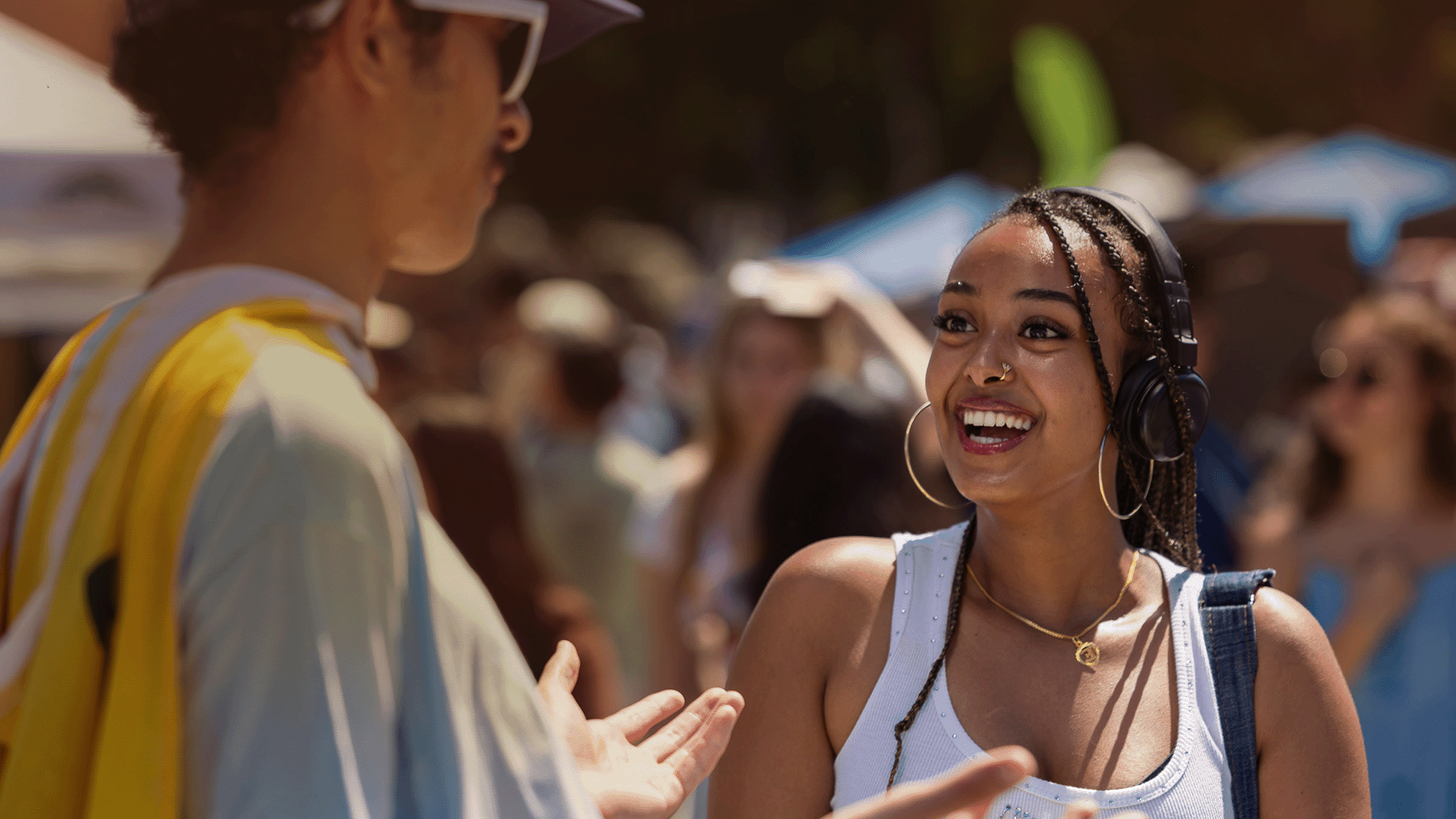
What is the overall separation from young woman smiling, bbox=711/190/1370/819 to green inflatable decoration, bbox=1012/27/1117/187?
30.3 feet

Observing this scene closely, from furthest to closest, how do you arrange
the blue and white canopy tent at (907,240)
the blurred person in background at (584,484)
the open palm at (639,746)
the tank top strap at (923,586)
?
the blue and white canopy tent at (907,240) < the blurred person in background at (584,484) < the tank top strap at (923,586) < the open palm at (639,746)

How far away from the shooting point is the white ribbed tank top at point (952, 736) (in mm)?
2072

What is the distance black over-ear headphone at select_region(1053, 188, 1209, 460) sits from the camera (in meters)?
2.34

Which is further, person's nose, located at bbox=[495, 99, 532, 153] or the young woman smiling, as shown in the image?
the young woman smiling

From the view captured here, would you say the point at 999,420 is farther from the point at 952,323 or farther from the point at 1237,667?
the point at 1237,667

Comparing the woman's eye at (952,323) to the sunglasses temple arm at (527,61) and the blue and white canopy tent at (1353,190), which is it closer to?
the sunglasses temple arm at (527,61)

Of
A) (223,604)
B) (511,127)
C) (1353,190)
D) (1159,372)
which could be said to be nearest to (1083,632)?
(1159,372)

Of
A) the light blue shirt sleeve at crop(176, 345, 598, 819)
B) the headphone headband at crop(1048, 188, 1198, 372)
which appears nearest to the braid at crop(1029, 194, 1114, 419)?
the headphone headband at crop(1048, 188, 1198, 372)

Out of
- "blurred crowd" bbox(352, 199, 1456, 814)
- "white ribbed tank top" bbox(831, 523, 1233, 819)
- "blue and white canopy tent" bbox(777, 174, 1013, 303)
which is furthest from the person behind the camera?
"blue and white canopy tent" bbox(777, 174, 1013, 303)

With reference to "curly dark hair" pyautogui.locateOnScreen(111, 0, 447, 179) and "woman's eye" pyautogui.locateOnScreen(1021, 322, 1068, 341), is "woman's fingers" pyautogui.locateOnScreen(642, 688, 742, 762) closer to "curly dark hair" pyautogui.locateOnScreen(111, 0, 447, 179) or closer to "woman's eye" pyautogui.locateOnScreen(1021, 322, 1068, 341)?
"woman's eye" pyautogui.locateOnScreen(1021, 322, 1068, 341)

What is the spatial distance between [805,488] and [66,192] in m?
3.25

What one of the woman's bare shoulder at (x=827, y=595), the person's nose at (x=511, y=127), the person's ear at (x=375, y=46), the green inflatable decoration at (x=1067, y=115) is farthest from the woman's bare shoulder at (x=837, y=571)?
the green inflatable decoration at (x=1067, y=115)

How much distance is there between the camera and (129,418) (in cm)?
128

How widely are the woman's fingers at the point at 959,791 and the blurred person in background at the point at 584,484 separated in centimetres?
415
